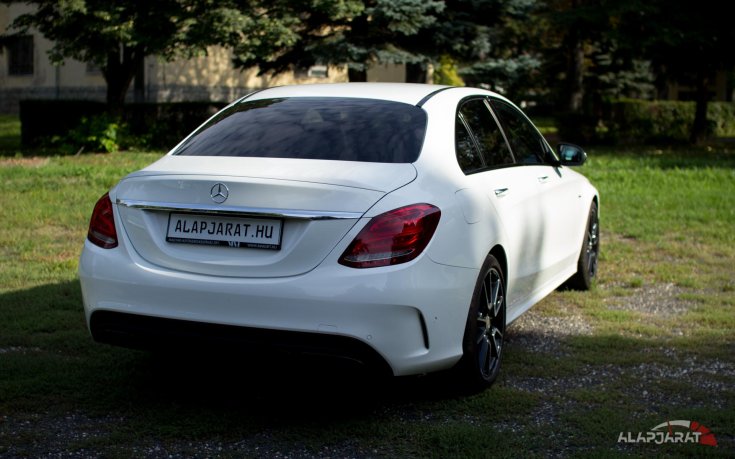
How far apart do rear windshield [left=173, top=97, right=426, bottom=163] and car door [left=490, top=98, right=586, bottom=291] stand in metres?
1.22

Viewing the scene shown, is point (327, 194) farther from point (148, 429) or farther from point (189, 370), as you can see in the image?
point (189, 370)

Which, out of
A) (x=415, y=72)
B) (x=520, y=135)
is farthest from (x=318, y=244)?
(x=415, y=72)

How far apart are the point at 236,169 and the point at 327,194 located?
20.3 inches

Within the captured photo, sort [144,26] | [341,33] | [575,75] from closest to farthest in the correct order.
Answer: [144,26]
[341,33]
[575,75]

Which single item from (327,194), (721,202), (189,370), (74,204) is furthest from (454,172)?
(721,202)

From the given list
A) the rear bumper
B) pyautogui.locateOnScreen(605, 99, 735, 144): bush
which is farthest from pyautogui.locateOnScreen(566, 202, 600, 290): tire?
pyautogui.locateOnScreen(605, 99, 735, 144): bush

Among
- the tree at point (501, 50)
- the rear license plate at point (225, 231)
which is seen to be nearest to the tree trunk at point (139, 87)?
the tree at point (501, 50)

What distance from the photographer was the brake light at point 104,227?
468cm

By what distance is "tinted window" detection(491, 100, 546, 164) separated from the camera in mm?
6250

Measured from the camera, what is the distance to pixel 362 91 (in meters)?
5.61

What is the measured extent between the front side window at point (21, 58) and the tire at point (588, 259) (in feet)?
113

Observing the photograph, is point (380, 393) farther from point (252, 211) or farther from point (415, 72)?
point (415, 72)

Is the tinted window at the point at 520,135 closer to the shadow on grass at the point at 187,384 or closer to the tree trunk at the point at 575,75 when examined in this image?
the shadow on grass at the point at 187,384

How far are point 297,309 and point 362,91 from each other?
1.78 meters
